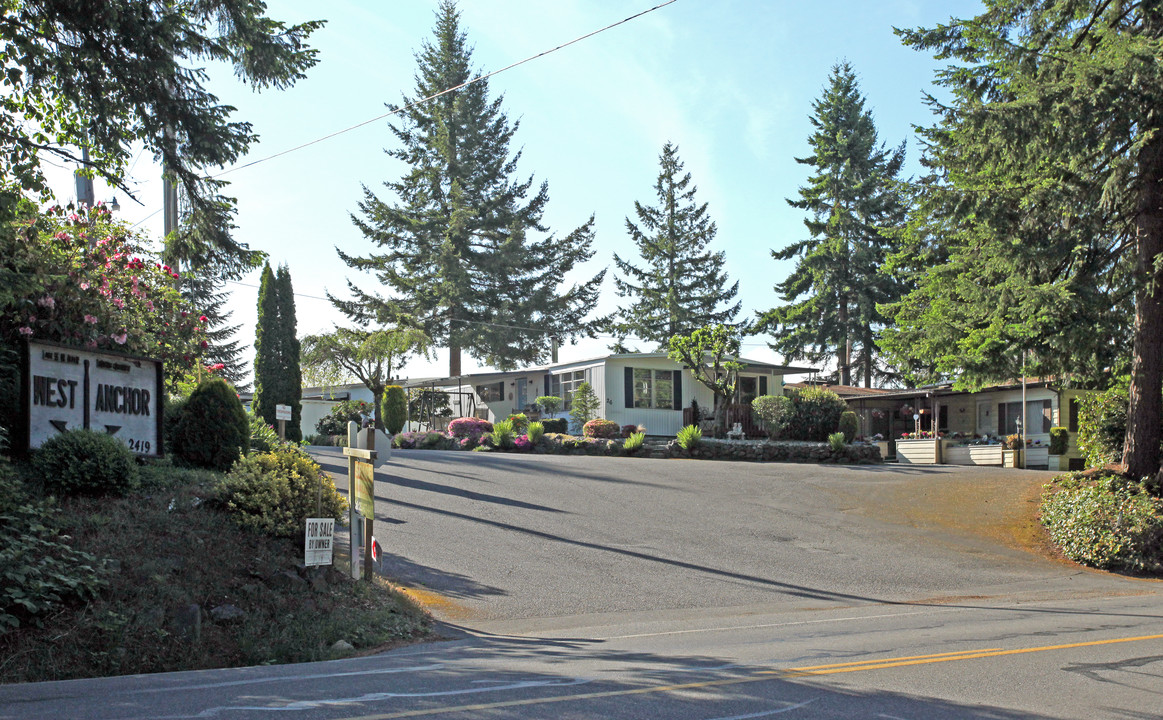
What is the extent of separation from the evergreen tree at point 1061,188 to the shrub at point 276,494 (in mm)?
11958

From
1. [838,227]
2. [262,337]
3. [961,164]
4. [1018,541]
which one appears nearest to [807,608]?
[1018,541]

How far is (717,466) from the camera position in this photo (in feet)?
75.2

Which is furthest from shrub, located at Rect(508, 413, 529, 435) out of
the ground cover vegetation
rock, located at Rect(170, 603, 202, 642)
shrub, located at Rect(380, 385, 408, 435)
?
rock, located at Rect(170, 603, 202, 642)

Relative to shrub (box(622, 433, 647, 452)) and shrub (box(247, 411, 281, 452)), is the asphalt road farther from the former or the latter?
shrub (box(622, 433, 647, 452))

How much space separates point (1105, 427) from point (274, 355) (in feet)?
66.7

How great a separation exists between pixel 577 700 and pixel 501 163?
47.1 meters

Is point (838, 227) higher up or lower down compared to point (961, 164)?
higher up

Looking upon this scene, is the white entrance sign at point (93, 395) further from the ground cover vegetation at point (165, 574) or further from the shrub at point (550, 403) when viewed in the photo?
the shrub at point (550, 403)

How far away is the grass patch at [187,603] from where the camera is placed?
684 centimetres

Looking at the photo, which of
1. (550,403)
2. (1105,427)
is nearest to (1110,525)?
(1105,427)

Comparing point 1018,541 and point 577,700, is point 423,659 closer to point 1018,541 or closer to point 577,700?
point 577,700

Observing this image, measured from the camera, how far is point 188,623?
745 cm

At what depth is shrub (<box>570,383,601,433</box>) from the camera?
104 ft

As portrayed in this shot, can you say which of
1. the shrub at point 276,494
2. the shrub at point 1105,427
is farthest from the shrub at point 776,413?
the shrub at point 276,494
